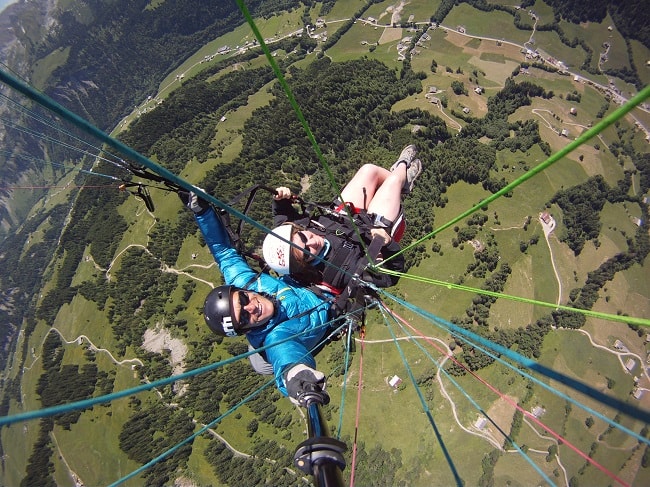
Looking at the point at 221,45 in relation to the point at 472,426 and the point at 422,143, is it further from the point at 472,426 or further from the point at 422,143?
the point at 472,426

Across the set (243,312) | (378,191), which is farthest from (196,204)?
(378,191)

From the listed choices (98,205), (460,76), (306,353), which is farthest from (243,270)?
(98,205)

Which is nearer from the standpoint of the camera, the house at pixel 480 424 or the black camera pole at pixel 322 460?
the black camera pole at pixel 322 460

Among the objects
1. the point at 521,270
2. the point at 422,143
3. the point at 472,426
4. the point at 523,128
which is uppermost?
the point at 422,143

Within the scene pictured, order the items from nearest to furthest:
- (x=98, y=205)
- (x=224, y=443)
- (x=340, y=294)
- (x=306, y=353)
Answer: (x=306, y=353) → (x=340, y=294) → (x=224, y=443) → (x=98, y=205)

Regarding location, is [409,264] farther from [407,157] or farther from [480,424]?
[407,157]

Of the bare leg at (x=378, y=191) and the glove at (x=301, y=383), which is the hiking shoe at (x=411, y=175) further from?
the glove at (x=301, y=383)

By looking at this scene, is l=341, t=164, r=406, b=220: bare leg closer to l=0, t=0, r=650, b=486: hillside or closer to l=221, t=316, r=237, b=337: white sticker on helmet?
l=221, t=316, r=237, b=337: white sticker on helmet

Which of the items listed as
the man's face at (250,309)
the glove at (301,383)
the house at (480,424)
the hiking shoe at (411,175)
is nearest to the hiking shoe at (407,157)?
the hiking shoe at (411,175)
